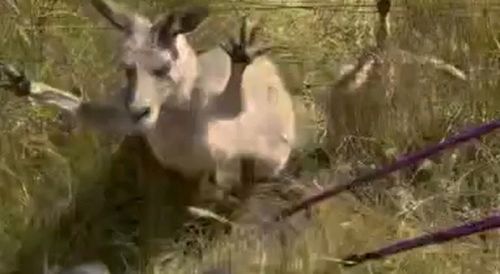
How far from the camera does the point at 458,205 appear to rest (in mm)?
2271

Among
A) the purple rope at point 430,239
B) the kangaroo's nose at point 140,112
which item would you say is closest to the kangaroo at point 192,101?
the kangaroo's nose at point 140,112

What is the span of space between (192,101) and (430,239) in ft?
2.05

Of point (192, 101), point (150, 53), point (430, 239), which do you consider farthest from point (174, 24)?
point (430, 239)

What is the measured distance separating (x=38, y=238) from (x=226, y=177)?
0.37 meters

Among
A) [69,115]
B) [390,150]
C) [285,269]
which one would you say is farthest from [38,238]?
[390,150]

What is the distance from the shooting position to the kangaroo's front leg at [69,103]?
235 cm

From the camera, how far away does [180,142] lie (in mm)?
2480

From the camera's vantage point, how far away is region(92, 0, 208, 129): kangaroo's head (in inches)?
91.0

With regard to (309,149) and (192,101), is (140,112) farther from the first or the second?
(309,149)

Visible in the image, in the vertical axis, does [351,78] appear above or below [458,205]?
above

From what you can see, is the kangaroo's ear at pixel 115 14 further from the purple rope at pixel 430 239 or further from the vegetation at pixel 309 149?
the purple rope at pixel 430 239

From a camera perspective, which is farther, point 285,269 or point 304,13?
point 304,13

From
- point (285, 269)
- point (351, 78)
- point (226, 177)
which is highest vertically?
point (351, 78)

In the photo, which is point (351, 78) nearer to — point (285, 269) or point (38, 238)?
point (285, 269)
